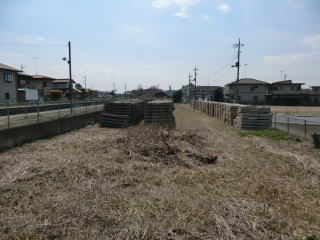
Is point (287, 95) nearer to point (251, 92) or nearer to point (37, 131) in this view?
point (251, 92)

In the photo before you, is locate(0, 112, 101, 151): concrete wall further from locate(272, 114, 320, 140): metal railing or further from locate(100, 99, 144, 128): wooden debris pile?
locate(272, 114, 320, 140): metal railing

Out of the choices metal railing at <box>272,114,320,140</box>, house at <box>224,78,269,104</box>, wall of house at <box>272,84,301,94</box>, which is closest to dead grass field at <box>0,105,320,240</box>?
metal railing at <box>272,114,320,140</box>

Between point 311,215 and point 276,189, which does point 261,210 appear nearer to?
point 311,215

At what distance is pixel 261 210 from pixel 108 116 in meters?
14.8

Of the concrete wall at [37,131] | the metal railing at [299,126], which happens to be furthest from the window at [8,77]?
the metal railing at [299,126]

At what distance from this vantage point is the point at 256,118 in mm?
17500

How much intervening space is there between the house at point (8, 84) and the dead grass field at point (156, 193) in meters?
28.5

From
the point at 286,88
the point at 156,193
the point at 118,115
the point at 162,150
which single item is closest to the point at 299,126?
the point at 162,150

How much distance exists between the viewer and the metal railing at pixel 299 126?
13445 millimetres

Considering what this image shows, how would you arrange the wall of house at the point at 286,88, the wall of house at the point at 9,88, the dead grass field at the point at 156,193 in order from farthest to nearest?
the wall of house at the point at 286,88 → the wall of house at the point at 9,88 → the dead grass field at the point at 156,193

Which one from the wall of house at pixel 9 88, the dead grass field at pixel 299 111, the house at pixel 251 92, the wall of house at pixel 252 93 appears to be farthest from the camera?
the wall of house at pixel 252 93

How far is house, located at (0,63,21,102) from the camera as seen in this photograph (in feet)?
111

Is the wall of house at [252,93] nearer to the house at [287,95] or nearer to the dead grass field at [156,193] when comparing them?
the house at [287,95]

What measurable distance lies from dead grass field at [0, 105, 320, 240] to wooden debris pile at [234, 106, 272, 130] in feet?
25.4
